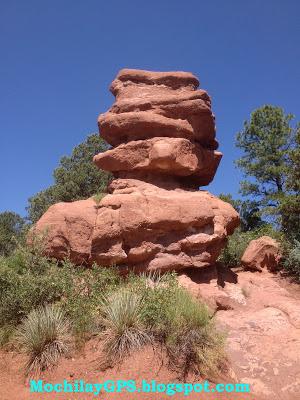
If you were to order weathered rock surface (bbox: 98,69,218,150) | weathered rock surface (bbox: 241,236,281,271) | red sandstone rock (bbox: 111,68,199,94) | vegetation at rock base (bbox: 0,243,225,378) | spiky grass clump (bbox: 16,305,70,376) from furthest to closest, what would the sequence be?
weathered rock surface (bbox: 241,236,281,271) < red sandstone rock (bbox: 111,68,199,94) < weathered rock surface (bbox: 98,69,218,150) < spiky grass clump (bbox: 16,305,70,376) < vegetation at rock base (bbox: 0,243,225,378)

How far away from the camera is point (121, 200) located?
391 inches

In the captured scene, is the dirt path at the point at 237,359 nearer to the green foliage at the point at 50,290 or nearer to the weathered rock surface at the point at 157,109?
the green foliage at the point at 50,290

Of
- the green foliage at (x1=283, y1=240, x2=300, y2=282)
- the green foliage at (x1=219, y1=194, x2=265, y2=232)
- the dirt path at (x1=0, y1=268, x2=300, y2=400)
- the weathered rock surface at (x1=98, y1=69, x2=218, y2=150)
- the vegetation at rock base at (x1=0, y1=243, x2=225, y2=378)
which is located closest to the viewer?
the dirt path at (x1=0, y1=268, x2=300, y2=400)

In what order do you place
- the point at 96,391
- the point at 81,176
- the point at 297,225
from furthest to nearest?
1. the point at 81,176
2. the point at 297,225
3. the point at 96,391

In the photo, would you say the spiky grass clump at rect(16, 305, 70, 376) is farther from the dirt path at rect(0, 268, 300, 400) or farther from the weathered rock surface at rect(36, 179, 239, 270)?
the weathered rock surface at rect(36, 179, 239, 270)

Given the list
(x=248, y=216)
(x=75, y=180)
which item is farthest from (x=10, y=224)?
(x=248, y=216)

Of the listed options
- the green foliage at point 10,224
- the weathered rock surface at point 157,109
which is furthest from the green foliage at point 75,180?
the weathered rock surface at point 157,109

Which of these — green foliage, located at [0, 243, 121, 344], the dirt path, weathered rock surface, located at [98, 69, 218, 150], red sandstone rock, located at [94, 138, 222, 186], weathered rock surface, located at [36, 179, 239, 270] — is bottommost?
the dirt path

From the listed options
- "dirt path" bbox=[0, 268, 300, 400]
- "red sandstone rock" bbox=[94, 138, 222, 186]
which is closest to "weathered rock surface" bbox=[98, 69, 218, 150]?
"red sandstone rock" bbox=[94, 138, 222, 186]

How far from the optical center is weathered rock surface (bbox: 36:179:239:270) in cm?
963

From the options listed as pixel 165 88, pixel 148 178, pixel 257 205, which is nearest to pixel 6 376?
pixel 148 178

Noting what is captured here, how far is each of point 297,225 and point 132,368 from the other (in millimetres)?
8678

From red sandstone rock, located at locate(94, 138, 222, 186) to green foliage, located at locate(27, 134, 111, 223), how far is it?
11.9 m

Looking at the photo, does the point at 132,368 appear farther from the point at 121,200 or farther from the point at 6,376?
the point at 121,200
